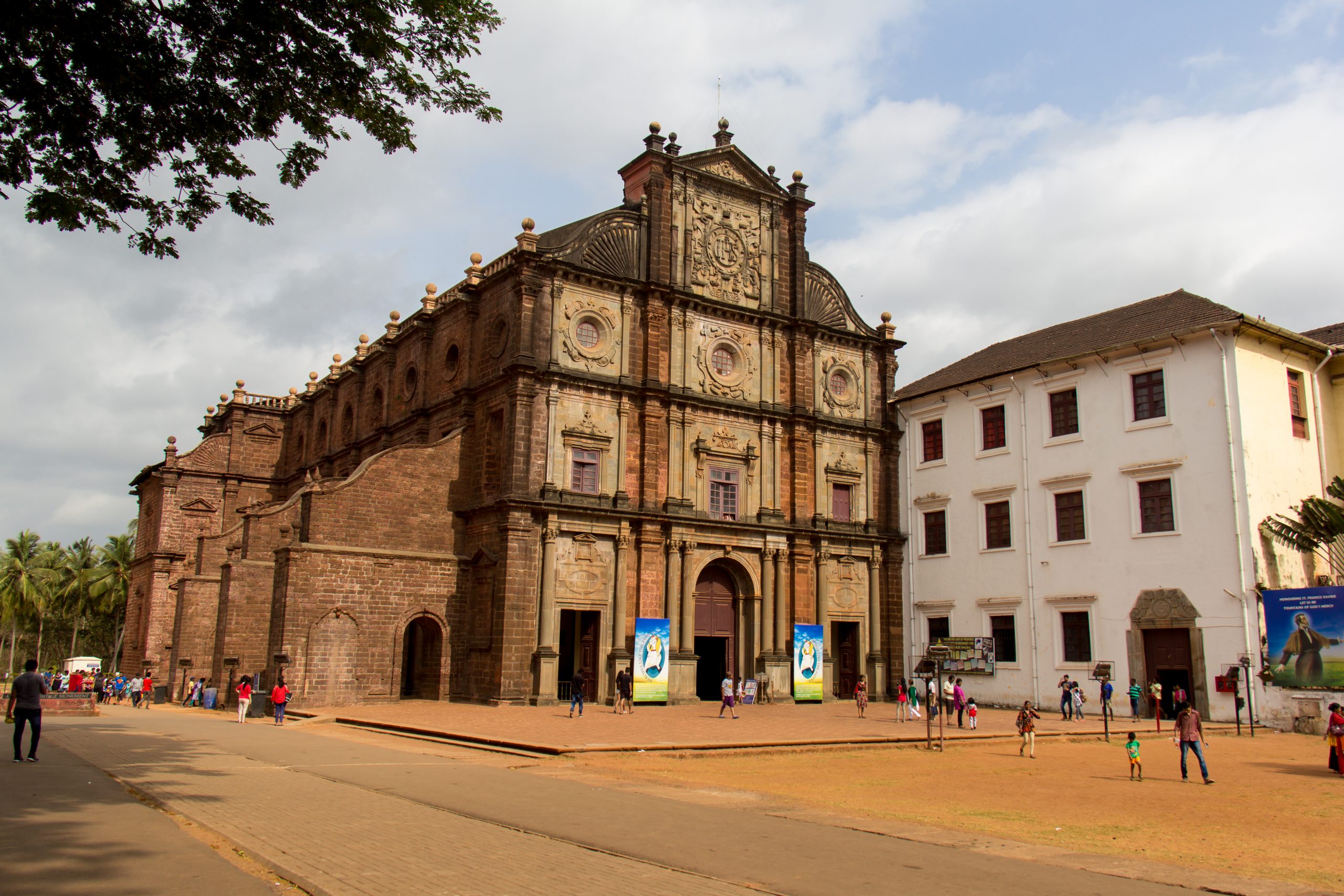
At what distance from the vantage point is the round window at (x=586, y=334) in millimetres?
32344

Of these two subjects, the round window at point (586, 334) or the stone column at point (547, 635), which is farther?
the round window at point (586, 334)

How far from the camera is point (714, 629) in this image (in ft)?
112

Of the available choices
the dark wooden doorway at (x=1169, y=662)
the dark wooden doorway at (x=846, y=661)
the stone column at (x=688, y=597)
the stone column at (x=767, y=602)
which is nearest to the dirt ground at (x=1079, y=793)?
the dark wooden doorway at (x=1169, y=662)

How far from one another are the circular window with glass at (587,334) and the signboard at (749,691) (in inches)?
471

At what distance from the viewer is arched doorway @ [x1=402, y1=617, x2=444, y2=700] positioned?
1216 inches

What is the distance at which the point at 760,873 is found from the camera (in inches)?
328

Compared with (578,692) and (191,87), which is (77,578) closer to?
(578,692)

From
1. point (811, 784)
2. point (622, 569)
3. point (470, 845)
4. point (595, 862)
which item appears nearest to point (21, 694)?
point (470, 845)

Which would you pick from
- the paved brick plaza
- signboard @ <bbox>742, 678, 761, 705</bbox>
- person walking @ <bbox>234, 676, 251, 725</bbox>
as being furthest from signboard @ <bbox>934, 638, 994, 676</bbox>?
person walking @ <bbox>234, 676, 251, 725</bbox>

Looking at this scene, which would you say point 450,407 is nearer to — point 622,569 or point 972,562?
point 622,569

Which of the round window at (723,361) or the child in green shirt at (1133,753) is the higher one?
the round window at (723,361)

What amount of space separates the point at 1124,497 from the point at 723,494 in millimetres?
12423

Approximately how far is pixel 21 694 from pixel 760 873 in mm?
11488

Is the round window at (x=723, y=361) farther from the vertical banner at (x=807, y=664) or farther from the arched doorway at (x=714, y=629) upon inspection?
the vertical banner at (x=807, y=664)
